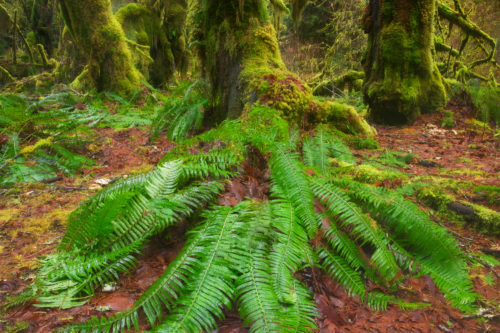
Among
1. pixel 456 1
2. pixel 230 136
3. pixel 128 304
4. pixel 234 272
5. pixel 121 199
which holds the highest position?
pixel 456 1

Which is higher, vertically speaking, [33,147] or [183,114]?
[183,114]

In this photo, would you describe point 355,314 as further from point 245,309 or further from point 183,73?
point 183,73

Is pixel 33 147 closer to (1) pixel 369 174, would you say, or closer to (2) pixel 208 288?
(2) pixel 208 288

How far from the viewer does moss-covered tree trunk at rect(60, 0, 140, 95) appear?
5980 mm

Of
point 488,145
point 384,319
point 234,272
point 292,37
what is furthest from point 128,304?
point 292,37

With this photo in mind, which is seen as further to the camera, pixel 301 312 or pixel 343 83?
pixel 343 83

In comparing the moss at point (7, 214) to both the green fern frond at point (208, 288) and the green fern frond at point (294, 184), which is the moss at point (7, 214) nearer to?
the green fern frond at point (208, 288)

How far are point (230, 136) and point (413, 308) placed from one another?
1.55 m

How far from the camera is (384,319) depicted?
53.2 inches

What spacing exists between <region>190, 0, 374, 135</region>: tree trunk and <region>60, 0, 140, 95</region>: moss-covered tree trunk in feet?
9.98

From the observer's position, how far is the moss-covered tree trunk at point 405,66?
507 centimetres

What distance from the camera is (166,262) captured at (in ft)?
4.98

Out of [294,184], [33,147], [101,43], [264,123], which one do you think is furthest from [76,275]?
[101,43]

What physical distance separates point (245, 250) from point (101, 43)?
21.3 ft
